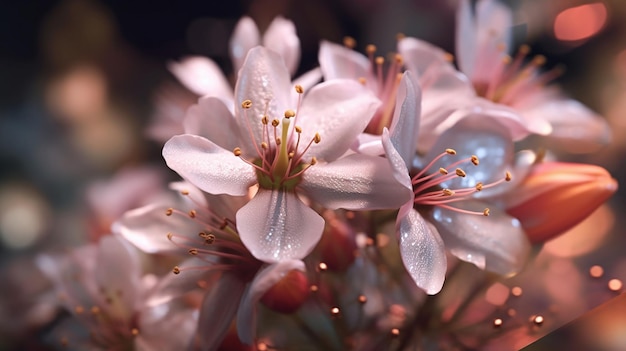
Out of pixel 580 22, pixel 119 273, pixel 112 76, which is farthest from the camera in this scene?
pixel 112 76

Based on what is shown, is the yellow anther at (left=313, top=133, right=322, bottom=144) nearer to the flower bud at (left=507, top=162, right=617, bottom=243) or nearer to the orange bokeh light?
the flower bud at (left=507, top=162, right=617, bottom=243)

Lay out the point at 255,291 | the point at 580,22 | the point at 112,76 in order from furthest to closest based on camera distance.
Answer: the point at 112,76
the point at 580,22
the point at 255,291

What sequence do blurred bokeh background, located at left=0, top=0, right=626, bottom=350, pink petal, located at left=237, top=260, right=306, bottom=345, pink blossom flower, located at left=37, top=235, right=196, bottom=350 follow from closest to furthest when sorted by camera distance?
pink petal, located at left=237, top=260, right=306, bottom=345 → pink blossom flower, located at left=37, top=235, right=196, bottom=350 → blurred bokeh background, located at left=0, top=0, right=626, bottom=350

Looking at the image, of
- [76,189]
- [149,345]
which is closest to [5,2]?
[76,189]

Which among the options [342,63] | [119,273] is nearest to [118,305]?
[119,273]

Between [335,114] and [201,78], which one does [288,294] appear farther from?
[201,78]

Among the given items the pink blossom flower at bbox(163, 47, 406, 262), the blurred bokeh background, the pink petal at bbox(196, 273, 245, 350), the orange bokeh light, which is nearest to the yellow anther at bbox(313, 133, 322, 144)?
the pink blossom flower at bbox(163, 47, 406, 262)
